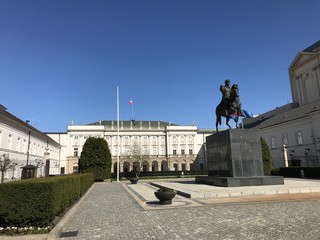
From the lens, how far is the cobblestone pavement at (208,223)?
6844 mm

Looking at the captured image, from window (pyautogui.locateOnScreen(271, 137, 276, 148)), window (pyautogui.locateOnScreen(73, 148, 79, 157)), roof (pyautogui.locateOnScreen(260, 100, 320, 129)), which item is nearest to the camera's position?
roof (pyautogui.locateOnScreen(260, 100, 320, 129))

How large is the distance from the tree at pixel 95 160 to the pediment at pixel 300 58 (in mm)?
45672

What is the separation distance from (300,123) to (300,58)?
2025 centimetres

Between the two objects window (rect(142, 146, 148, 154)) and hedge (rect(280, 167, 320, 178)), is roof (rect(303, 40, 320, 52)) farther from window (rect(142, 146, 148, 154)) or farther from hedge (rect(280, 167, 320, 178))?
window (rect(142, 146, 148, 154))

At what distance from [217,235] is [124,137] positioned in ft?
301

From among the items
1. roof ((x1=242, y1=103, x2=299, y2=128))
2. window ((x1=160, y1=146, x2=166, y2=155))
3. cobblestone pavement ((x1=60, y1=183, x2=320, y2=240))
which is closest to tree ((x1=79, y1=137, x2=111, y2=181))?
cobblestone pavement ((x1=60, y1=183, x2=320, y2=240))

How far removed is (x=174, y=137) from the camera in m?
98.9

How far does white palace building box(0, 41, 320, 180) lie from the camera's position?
132ft

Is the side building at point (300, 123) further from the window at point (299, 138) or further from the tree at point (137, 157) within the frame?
the tree at point (137, 157)

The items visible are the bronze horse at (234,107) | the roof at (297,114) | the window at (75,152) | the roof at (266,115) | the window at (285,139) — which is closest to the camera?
the bronze horse at (234,107)

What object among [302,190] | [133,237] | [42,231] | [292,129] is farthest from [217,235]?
[292,129]

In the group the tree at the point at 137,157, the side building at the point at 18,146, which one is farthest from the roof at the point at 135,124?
the side building at the point at 18,146

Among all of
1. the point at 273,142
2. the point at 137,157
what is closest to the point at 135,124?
the point at 137,157

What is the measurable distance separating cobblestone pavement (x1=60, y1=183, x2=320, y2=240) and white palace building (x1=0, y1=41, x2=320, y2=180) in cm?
2196
